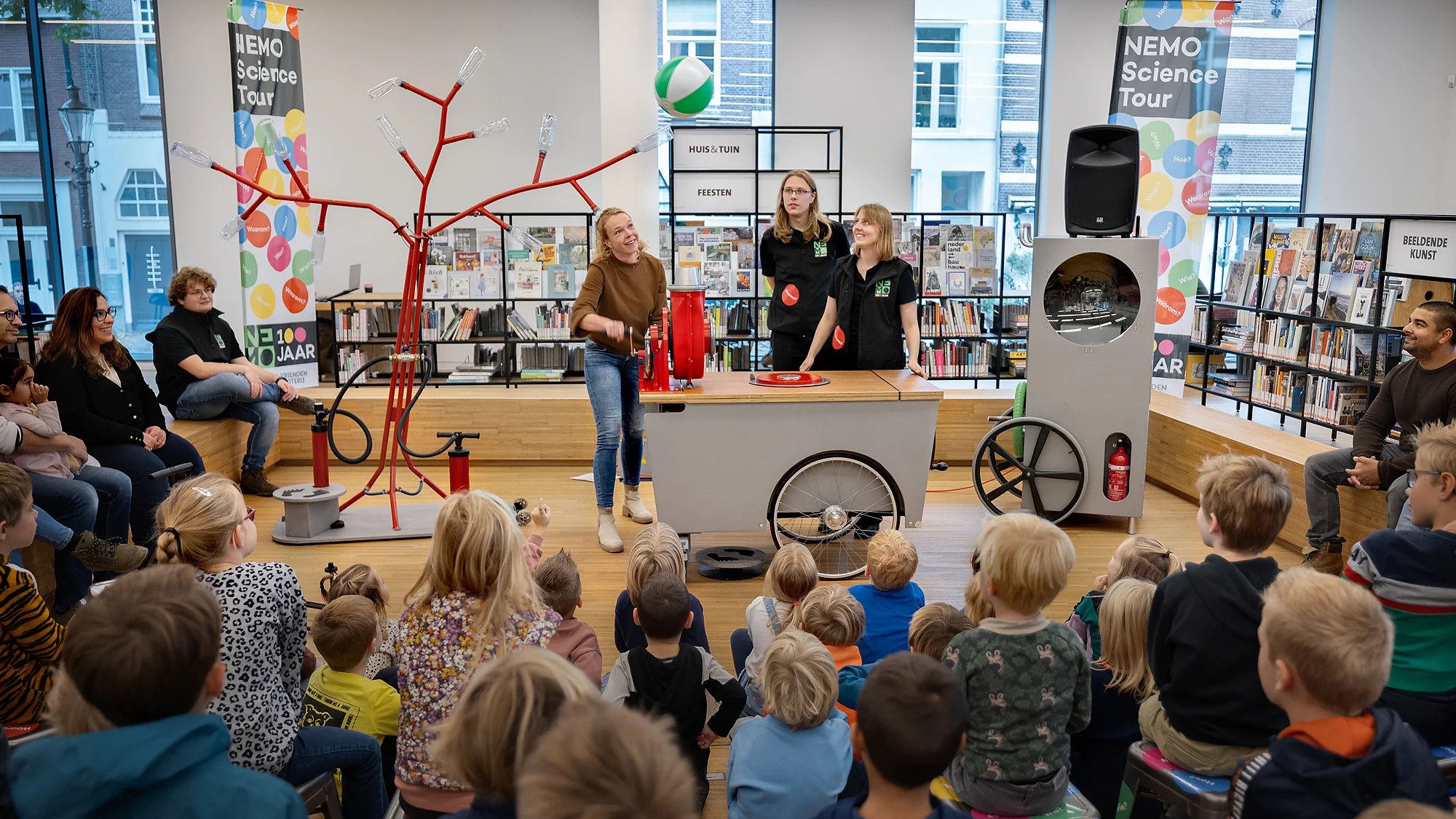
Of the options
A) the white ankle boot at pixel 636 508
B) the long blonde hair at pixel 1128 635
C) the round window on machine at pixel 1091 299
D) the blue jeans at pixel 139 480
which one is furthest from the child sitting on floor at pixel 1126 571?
the blue jeans at pixel 139 480

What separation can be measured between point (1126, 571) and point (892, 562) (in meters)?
0.67

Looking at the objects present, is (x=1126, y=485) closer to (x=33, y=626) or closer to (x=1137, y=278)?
(x=1137, y=278)

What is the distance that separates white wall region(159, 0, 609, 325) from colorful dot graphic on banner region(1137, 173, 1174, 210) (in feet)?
15.1

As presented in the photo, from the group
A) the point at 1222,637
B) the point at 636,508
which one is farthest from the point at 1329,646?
the point at 636,508

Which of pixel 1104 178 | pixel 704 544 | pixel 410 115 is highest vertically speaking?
pixel 410 115

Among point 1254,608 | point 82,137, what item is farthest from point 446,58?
point 1254,608

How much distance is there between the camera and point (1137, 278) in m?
5.12

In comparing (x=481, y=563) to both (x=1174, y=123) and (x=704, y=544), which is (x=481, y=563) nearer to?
(x=704, y=544)

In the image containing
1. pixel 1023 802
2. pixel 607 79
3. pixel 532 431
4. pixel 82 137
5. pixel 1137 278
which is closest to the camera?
pixel 1023 802

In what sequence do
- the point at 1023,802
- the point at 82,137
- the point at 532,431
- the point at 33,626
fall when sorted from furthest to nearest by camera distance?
the point at 82,137
the point at 532,431
the point at 33,626
the point at 1023,802

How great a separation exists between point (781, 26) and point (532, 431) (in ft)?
15.6

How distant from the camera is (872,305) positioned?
517cm

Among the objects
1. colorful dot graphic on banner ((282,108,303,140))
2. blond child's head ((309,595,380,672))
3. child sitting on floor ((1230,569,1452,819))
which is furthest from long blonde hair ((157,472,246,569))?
colorful dot graphic on banner ((282,108,303,140))

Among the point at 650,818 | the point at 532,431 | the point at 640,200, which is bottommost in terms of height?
the point at 532,431
